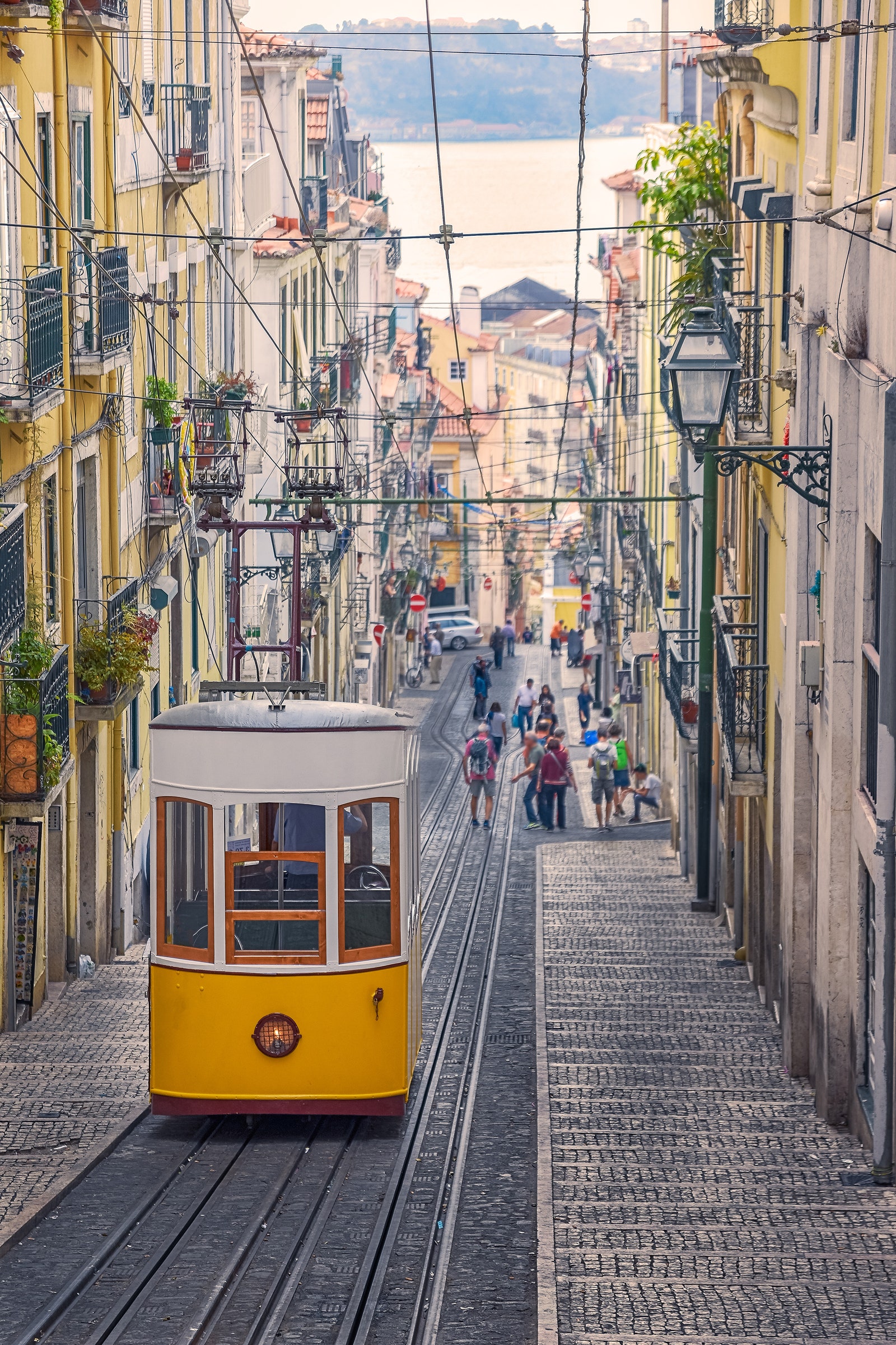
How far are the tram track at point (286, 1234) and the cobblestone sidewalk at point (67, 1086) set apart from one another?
0.52m

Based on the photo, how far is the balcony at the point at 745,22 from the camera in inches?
665

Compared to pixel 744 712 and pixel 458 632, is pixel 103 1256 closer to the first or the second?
pixel 744 712

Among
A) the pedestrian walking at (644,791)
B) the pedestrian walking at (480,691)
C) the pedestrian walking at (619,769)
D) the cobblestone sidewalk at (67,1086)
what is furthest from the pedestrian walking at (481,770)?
the pedestrian walking at (480,691)

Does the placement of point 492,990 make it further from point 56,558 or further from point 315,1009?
point 315,1009

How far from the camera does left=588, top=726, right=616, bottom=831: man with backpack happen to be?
2766cm

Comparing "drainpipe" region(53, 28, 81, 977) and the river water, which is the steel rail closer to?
"drainpipe" region(53, 28, 81, 977)

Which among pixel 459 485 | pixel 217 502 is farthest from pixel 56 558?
pixel 459 485

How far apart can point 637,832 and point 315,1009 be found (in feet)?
56.3

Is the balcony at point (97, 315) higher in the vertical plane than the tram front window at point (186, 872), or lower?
higher

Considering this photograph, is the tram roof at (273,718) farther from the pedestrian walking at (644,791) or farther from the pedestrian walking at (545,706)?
the pedestrian walking at (545,706)

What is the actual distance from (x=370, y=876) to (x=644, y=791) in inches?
721

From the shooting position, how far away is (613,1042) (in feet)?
47.3

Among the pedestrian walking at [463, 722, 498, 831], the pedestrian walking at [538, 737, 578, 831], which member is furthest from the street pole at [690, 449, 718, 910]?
the pedestrian walking at [463, 722, 498, 831]

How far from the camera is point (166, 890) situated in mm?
11578
